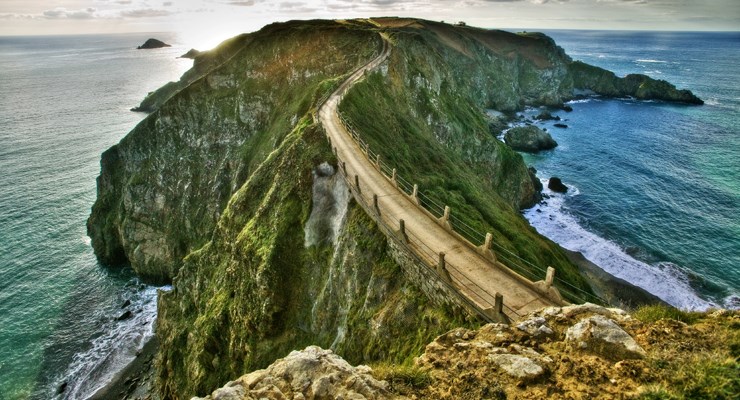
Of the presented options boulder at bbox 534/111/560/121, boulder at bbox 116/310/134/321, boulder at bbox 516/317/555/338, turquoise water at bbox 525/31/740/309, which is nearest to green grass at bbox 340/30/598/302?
boulder at bbox 516/317/555/338

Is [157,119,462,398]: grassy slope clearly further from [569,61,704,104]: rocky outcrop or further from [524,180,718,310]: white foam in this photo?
[569,61,704,104]: rocky outcrop

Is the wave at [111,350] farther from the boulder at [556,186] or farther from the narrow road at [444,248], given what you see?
the boulder at [556,186]

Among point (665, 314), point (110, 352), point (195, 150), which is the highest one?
point (665, 314)

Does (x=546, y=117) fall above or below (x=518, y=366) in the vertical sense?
below

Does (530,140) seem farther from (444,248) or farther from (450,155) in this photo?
(444,248)

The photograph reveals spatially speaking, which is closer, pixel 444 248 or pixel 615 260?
A: pixel 444 248

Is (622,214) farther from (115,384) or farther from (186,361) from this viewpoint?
(115,384)

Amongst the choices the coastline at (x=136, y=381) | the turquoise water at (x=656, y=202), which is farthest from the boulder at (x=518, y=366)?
the turquoise water at (x=656, y=202)

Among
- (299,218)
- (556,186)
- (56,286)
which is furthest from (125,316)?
(556,186)
